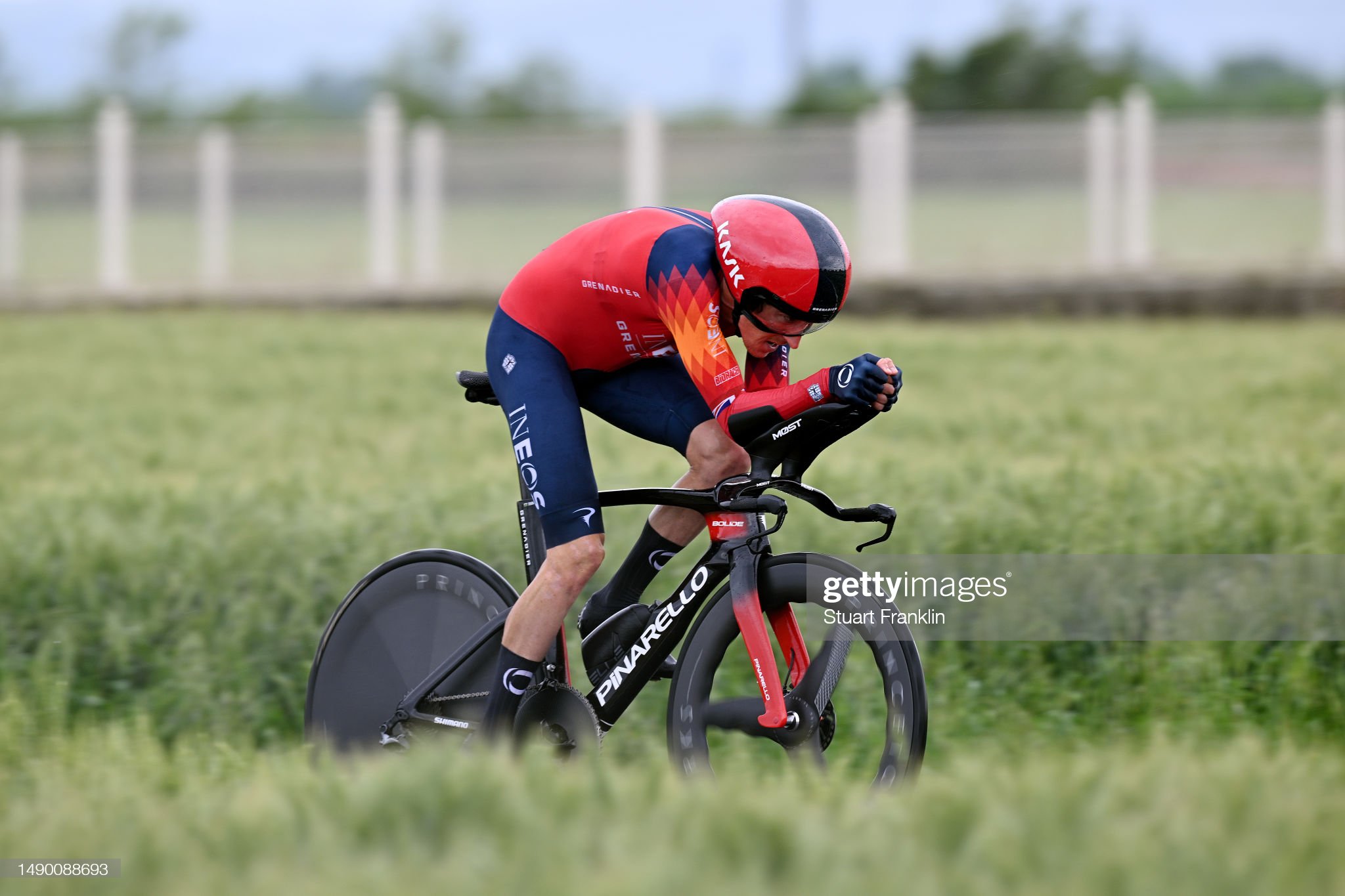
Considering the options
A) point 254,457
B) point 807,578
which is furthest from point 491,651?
point 254,457

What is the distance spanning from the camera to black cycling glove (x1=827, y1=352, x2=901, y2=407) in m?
3.46

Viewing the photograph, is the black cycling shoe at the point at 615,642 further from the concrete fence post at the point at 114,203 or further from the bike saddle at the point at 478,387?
the concrete fence post at the point at 114,203

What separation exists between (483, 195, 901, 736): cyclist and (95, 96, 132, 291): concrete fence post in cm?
1769

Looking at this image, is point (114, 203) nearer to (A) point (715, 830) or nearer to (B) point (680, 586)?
(B) point (680, 586)

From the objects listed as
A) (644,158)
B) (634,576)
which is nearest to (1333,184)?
(644,158)

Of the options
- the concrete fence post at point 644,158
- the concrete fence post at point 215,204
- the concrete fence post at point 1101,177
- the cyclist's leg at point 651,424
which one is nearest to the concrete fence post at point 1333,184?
the concrete fence post at point 1101,177

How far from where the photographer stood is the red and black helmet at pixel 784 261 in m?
3.74

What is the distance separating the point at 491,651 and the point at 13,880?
1705 millimetres

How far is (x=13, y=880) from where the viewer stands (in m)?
2.92

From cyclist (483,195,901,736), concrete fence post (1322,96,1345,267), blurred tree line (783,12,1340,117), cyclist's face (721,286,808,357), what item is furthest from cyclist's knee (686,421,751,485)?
blurred tree line (783,12,1340,117)

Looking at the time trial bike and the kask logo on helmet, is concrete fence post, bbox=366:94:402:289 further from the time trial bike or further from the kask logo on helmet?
the kask logo on helmet

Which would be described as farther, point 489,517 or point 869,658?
point 489,517

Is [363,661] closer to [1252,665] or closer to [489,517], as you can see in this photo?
[489,517]

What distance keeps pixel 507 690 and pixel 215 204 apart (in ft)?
58.1
